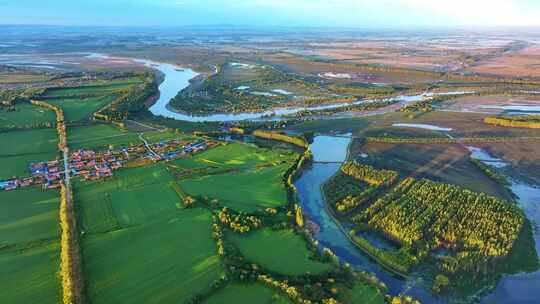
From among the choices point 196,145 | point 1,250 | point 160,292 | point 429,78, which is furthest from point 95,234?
point 429,78

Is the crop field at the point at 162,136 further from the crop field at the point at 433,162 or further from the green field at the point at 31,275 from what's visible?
the green field at the point at 31,275

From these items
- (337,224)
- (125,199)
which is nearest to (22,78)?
(125,199)

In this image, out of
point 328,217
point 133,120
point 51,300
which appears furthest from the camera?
point 133,120

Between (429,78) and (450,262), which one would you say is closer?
(450,262)

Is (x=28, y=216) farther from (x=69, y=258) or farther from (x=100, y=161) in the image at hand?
(x=100, y=161)

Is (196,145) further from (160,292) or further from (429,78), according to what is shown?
(429,78)

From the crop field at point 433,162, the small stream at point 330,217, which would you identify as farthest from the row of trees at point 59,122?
the crop field at point 433,162
